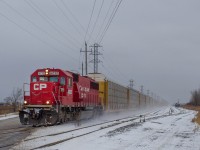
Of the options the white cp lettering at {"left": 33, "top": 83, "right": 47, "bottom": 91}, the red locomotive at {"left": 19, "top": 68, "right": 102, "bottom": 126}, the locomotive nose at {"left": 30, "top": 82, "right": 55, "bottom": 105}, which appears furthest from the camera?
the white cp lettering at {"left": 33, "top": 83, "right": 47, "bottom": 91}

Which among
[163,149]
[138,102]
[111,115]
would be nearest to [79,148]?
[163,149]

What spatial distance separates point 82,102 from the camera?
1094 inches

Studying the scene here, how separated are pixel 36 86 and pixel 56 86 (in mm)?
1266

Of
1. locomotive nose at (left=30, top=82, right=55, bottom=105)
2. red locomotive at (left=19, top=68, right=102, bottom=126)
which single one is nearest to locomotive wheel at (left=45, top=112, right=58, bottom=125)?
red locomotive at (left=19, top=68, right=102, bottom=126)

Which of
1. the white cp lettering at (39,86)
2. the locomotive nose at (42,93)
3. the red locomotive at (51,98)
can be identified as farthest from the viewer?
the white cp lettering at (39,86)

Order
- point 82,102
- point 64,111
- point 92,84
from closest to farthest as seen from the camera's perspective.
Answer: point 64,111, point 82,102, point 92,84

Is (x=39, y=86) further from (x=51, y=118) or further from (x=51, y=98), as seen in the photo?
(x=51, y=118)

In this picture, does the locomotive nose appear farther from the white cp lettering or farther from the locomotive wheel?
the locomotive wheel

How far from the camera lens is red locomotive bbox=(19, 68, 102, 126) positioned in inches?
895

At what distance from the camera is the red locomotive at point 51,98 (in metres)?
22.7

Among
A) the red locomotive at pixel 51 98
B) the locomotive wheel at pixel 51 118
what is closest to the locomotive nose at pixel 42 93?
the red locomotive at pixel 51 98

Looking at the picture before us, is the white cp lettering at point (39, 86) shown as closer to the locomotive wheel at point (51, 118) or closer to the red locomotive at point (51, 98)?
the red locomotive at point (51, 98)

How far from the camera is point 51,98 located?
23.0 meters

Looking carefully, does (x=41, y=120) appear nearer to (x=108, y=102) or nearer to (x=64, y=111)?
(x=64, y=111)
